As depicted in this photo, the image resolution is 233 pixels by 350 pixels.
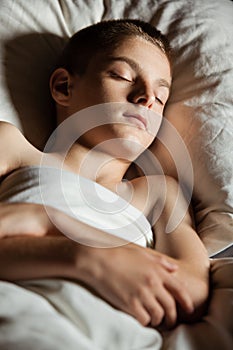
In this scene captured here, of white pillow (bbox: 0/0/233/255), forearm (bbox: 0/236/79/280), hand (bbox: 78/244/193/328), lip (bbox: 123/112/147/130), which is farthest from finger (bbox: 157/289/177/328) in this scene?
lip (bbox: 123/112/147/130)

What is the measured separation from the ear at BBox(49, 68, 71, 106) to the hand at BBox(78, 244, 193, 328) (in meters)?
0.44

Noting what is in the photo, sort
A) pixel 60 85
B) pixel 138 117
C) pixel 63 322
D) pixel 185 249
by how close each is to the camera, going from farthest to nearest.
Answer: pixel 60 85
pixel 138 117
pixel 185 249
pixel 63 322

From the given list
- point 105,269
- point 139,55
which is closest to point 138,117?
point 139,55

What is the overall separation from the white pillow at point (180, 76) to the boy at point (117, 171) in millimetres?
50

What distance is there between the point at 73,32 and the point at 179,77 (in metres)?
0.27

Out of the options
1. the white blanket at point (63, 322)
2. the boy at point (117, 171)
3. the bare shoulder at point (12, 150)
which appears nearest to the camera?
the white blanket at point (63, 322)

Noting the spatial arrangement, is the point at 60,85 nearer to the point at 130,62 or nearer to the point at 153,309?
the point at 130,62

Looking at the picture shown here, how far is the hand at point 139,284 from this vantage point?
76 centimetres

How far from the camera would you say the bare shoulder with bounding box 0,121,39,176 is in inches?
39.2

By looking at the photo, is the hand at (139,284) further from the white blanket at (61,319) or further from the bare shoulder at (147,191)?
the bare shoulder at (147,191)

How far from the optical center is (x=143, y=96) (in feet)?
3.40

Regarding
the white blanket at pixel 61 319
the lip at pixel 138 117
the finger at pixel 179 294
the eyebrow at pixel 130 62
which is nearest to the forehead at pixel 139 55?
the eyebrow at pixel 130 62

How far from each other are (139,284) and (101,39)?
0.57 meters

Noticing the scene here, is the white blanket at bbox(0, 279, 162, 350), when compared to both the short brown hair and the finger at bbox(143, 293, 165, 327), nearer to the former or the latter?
the finger at bbox(143, 293, 165, 327)
